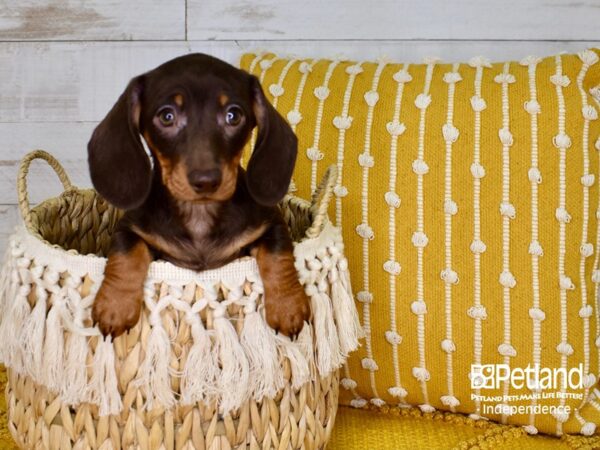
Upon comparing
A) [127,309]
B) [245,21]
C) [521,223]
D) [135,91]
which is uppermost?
[245,21]

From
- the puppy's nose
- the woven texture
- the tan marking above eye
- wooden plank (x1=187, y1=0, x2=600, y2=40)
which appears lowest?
the woven texture

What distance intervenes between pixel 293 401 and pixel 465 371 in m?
0.42

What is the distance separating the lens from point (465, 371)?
4.48 ft

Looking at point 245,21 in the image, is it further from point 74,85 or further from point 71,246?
point 71,246

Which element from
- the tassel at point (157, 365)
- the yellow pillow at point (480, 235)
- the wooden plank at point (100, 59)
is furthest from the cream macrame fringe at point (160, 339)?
the wooden plank at point (100, 59)

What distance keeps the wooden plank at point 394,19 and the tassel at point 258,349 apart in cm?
97

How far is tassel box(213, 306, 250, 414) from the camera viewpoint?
0.99 meters

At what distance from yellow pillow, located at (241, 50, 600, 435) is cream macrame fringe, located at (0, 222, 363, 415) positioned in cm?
33

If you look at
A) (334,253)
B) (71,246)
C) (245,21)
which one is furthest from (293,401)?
(245,21)

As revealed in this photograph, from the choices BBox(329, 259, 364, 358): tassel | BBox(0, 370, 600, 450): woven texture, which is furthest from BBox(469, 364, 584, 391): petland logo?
BBox(329, 259, 364, 358): tassel

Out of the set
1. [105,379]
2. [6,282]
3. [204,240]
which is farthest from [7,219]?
[105,379]

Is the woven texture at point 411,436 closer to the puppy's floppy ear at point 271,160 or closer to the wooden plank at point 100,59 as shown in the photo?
the puppy's floppy ear at point 271,160

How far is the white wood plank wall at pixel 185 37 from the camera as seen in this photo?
1.76m

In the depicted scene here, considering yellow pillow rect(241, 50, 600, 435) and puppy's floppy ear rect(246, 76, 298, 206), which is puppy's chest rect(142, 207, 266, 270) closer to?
puppy's floppy ear rect(246, 76, 298, 206)
